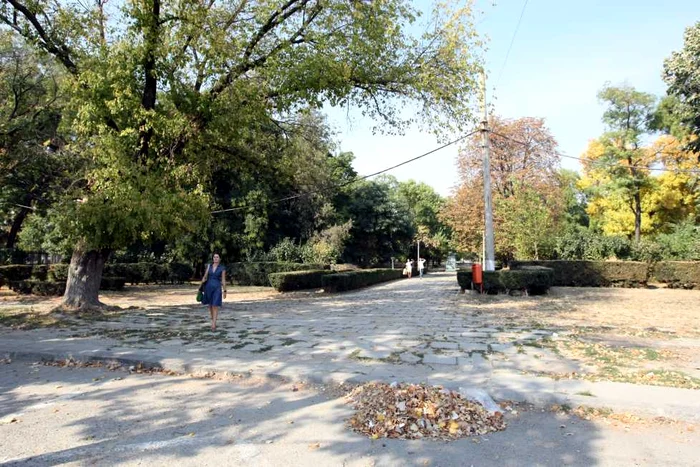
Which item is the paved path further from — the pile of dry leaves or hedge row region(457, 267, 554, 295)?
hedge row region(457, 267, 554, 295)

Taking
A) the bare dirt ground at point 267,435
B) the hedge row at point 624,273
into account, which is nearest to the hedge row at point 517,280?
the hedge row at point 624,273

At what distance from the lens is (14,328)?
9.39 meters

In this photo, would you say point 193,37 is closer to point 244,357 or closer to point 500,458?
point 244,357

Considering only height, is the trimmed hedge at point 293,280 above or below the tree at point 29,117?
below

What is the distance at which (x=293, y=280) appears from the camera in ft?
69.9

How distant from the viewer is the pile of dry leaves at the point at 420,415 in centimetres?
387

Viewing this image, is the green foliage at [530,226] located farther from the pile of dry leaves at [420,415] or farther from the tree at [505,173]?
the pile of dry leaves at [420,415]

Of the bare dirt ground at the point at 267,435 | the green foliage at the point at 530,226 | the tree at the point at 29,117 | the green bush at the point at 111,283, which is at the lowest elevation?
the bare dirt ground at the point at 267,435

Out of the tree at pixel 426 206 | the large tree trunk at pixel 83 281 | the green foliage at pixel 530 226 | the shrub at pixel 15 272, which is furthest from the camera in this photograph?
the tree at pixel 426 206

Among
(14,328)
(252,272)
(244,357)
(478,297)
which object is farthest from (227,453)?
(252,272)

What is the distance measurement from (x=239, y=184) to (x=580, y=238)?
2185cm

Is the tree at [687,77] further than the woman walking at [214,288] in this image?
Yes

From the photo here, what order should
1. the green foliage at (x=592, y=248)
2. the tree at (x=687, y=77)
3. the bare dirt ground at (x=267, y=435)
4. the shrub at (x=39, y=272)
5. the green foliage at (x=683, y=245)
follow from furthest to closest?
the green foliage at (x=683, y=245) → the green foliage at (x=592, y=248) → the shrub at (x=39, y=272) → the tree at (x=687, y=77) → the bare dirt ground at (x=267, y=435)

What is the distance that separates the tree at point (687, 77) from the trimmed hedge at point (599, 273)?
265 inches
